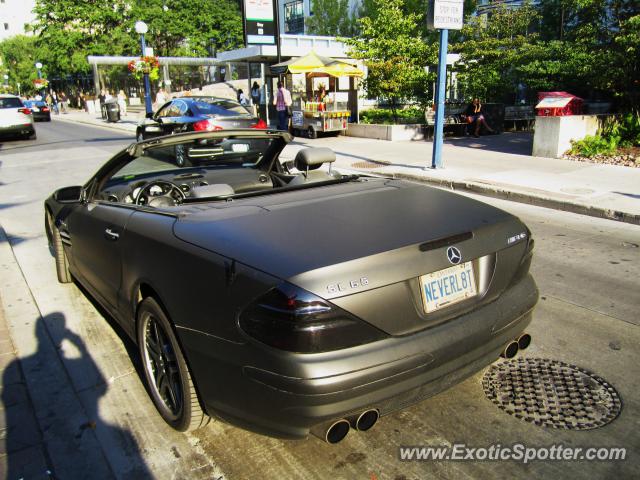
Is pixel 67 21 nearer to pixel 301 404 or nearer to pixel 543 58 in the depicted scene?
pixel 543 58

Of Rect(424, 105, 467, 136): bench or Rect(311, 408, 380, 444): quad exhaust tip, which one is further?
Rect(424, 105, 467, 136): bench

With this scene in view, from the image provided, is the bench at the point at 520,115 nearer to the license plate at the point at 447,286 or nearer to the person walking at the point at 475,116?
the person walking at the point at 475,116

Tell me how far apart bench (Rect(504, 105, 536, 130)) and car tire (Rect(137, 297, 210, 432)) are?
1885 cm

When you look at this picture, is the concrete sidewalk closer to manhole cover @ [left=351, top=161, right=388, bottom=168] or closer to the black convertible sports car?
manhole cover @ [left=351, top=161, right=388, bottom=168]

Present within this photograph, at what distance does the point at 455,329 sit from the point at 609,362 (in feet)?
5.61

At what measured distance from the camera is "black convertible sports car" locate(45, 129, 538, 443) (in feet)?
7.23

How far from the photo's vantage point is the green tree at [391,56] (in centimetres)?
1900

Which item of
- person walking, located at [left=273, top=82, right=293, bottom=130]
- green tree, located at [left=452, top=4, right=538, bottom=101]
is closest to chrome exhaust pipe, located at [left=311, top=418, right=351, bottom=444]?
person walking, located at [left=273, top=82, right=293, bottom=130]

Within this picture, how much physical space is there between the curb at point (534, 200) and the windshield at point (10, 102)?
19.7m

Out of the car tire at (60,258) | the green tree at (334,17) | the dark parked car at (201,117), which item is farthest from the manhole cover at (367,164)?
the green tree at (334,17)

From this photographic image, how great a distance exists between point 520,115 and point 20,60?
291 feet

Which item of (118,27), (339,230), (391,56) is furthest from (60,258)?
(118,27)

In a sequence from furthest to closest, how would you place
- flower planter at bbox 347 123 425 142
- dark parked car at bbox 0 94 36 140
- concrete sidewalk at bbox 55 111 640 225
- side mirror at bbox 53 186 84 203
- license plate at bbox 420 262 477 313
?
dark parked car at bbox 0 94 36 140 < flower planter at bbox 347 123 425 142 < concrete sidewalk at bbox 55 111 640 225 < side mirror at bbox 53 186 84 203 < license plate at bbox 420 262 477 313

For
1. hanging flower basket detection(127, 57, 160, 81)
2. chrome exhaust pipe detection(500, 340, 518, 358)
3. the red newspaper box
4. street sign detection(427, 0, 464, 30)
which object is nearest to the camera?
chrome exhaust pipe detection(500, 340, 518, 358)
